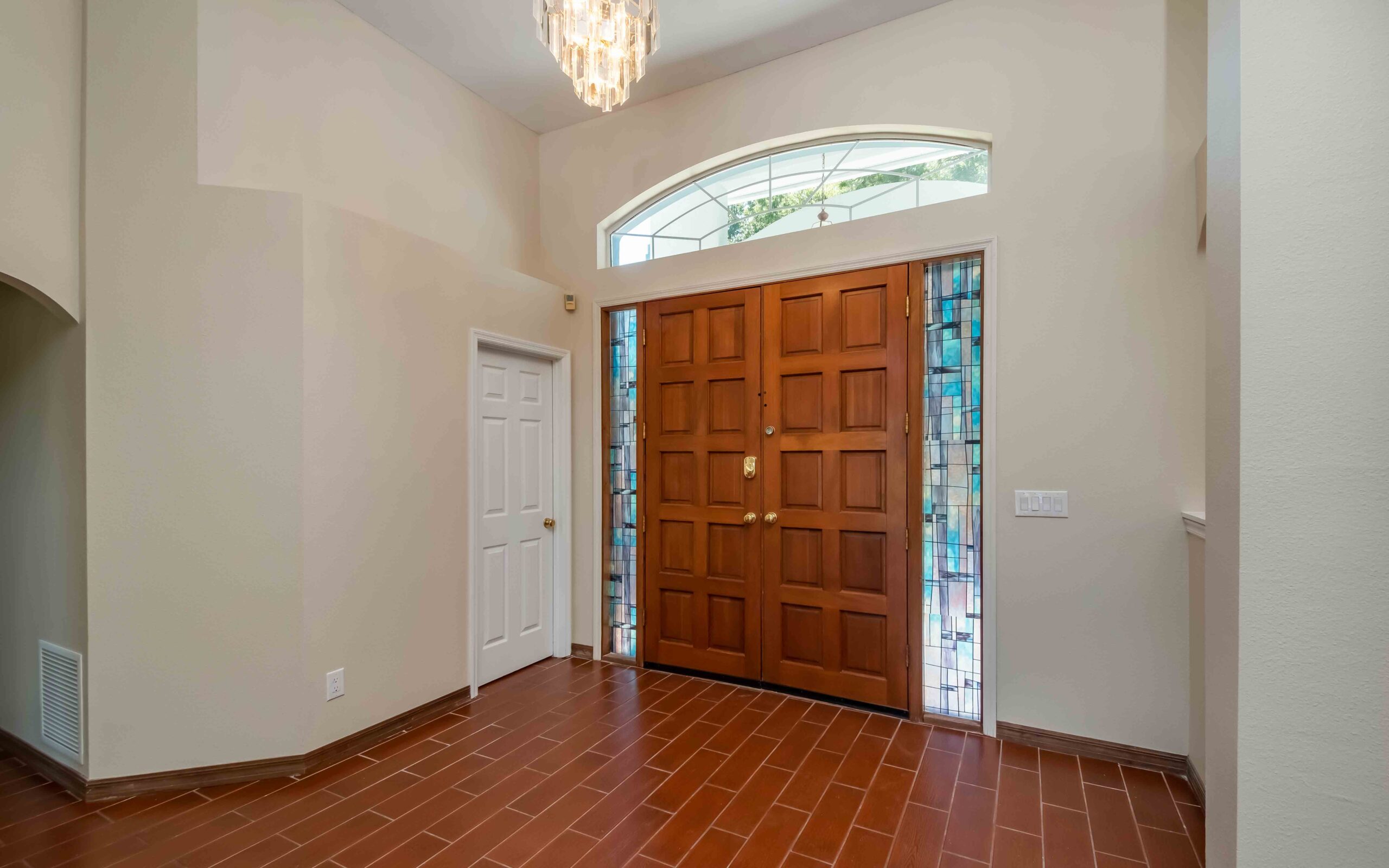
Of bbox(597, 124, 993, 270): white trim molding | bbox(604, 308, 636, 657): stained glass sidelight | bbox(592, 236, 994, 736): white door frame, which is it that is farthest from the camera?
bbox(604, 308, 636, 657): stained glass sidelight

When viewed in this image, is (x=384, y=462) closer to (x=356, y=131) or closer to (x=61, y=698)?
(x=61, y=698)

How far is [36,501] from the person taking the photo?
8.92 feet

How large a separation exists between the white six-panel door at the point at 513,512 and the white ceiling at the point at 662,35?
1685 mm

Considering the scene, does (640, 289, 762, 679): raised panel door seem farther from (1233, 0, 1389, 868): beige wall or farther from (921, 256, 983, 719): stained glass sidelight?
(1233, 0, 1389, 868): beige wall

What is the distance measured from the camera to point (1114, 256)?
280cm

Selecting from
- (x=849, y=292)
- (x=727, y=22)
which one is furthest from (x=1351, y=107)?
(x=727, y=22)

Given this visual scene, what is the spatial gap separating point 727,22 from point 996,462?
2.66 metres

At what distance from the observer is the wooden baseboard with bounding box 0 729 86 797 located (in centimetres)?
254

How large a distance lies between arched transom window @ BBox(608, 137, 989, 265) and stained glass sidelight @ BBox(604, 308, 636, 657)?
568 millimetres

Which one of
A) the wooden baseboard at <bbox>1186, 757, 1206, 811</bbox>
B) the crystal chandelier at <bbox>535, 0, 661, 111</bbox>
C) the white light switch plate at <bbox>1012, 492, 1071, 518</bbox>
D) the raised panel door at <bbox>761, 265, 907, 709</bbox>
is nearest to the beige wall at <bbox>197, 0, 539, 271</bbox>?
the crystal chandelier at <bbox>535, 0, 661, 111</bbox>

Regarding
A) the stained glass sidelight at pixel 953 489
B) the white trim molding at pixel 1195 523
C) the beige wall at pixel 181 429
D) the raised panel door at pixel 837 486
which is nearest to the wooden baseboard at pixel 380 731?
the beige wall at pixel 181 429

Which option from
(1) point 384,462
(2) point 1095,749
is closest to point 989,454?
(2) point 1095,749

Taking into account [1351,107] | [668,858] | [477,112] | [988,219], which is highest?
[477,112]

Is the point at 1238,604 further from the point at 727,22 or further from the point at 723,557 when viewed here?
the point at 727,22
